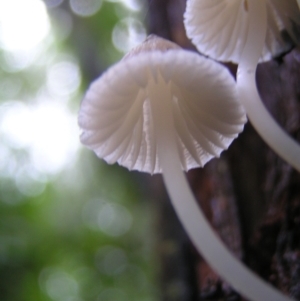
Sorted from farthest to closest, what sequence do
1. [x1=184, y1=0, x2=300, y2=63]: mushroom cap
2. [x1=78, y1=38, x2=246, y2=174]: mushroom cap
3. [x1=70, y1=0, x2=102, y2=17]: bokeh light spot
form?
[x1=70, y1=0, x2=102, y2=17]: bokeh light spot
[x1=184, y1=0, x2=300, y2=63]: mushroom cap
[x1=78, y1=38, x2=246, y2=174]: mushroom cap

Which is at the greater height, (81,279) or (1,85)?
(1,85)

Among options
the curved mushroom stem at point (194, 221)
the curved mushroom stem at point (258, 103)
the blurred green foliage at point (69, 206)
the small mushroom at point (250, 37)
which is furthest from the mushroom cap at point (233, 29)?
the blurred green foliage at point (69, 206)

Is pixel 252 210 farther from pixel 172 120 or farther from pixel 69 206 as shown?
pixel 69 206

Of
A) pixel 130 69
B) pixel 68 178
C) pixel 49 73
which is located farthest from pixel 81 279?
pixel 130 69

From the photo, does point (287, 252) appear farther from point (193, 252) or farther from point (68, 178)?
point (68, 178)

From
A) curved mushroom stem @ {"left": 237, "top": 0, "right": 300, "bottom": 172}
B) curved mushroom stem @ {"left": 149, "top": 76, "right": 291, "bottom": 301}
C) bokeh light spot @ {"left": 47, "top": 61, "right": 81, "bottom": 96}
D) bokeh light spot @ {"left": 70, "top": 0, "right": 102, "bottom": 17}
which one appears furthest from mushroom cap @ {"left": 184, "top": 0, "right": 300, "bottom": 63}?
bokeh light spot @ {"left": 47, "top": 61, "right": 81, "bottom": 96}

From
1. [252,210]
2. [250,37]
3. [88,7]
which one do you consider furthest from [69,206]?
[250,37]

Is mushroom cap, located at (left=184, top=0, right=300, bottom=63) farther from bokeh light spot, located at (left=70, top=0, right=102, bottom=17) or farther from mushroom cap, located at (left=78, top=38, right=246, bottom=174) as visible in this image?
bokeh light spot, located at (left=70, top=0, right=102, bottom=17)
